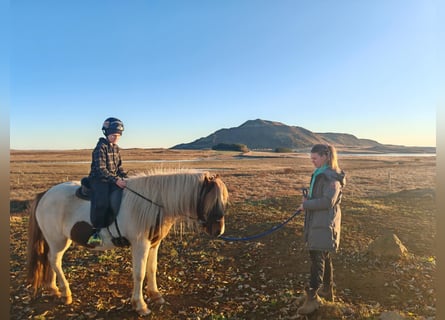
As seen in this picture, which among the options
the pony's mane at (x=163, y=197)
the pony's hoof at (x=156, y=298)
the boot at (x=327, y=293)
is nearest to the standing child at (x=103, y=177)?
the pony's mane at (x=163, y=197)

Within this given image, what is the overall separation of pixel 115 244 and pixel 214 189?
1.89 meters

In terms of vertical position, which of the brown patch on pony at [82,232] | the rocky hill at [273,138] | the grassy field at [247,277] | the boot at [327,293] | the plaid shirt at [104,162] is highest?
the rocky hill at [273,138]

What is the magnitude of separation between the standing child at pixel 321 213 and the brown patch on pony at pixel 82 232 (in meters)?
3.37

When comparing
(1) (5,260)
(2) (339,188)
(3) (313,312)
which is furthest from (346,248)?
(1) (5,260)

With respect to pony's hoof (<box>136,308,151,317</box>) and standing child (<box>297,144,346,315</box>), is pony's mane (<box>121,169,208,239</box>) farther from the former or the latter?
standing child (<box>297,144,346,315</box>)

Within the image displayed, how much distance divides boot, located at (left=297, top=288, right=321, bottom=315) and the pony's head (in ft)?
5.36

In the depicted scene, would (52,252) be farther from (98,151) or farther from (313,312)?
(313,312)

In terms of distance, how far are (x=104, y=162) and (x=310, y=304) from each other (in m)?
3.90

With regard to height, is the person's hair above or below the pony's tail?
above

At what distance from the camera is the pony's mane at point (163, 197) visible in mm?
4793

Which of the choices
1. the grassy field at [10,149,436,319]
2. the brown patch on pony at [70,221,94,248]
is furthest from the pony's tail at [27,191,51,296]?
the brown patch on pony at [70,221,94,248]

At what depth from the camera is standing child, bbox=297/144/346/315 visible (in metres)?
4.39

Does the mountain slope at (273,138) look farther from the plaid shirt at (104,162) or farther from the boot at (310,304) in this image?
the boot at (310,304)

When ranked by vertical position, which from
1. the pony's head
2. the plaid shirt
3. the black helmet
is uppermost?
the black helmet
